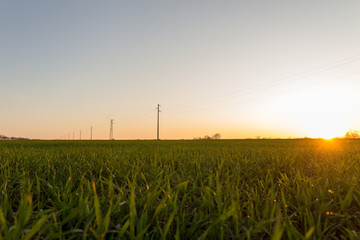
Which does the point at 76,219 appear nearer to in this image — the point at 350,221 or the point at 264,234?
the point at 264,234

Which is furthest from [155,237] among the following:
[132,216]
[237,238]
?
[237,238]

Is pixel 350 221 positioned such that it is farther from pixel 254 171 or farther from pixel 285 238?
pixel 254 171

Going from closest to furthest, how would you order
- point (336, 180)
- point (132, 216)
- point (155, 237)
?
point (132, 216) → point (155, 237) → point (336, 180)

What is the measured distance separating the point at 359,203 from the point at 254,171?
1.29 m

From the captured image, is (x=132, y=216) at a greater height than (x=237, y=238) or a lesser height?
greater

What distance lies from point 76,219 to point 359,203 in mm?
1967

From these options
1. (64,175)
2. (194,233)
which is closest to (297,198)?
(194,233)

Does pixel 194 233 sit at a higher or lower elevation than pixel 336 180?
lower

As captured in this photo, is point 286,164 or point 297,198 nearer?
point 297,198

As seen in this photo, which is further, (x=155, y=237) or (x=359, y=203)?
(x=359, y=203)

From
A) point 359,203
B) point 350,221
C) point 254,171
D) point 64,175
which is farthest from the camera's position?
point 254,171

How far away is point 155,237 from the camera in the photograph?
1.20 metres

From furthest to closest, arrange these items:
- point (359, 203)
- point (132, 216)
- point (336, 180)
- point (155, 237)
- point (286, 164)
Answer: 1. point (286, 164)
2. point (336, 180)
3. point (359, 203)
4. point (155, 237)
5. point (132, 216)

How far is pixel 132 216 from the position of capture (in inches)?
42.4
